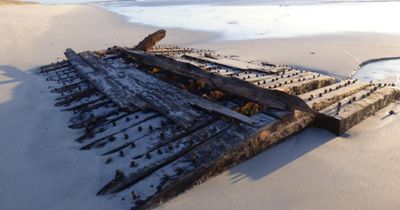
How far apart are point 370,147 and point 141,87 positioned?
10.4ft

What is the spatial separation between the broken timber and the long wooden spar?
0.5 inches

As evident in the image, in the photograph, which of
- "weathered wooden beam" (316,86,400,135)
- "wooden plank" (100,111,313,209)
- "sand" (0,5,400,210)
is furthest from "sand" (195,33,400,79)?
"wooden plank" (100,111,313,209)

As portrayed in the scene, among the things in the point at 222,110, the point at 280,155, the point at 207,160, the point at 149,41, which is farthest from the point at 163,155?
the point at 149,41

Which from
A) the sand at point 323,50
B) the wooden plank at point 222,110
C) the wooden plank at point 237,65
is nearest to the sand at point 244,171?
the wooden plank at point 222,110

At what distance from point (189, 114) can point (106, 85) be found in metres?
2.10

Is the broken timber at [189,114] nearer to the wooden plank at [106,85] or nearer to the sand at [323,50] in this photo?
the wooden plank at [106,85]

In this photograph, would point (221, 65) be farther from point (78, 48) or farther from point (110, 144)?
point (78, 48)

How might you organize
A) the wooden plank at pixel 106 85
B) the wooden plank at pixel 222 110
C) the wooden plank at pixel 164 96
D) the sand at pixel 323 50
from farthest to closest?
the sand at pixel 323 50 < the wooden plank at pixel 106 85 < the wooden plank at pixel 164 96 < the wooden plank at pixel 222 110

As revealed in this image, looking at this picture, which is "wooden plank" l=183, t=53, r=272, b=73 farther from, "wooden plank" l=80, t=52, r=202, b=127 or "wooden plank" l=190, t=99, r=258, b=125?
"wooden plank" l=190, t=99, r=258, b=125

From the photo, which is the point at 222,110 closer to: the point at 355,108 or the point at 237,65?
the point at 355,108

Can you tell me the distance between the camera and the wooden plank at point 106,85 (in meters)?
4.81

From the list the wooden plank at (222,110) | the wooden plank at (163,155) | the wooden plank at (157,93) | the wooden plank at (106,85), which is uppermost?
the wooden plank at (222,110)

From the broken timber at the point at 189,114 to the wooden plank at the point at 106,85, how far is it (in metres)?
0.02

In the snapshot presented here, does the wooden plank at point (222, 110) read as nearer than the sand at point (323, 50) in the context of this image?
Yes
